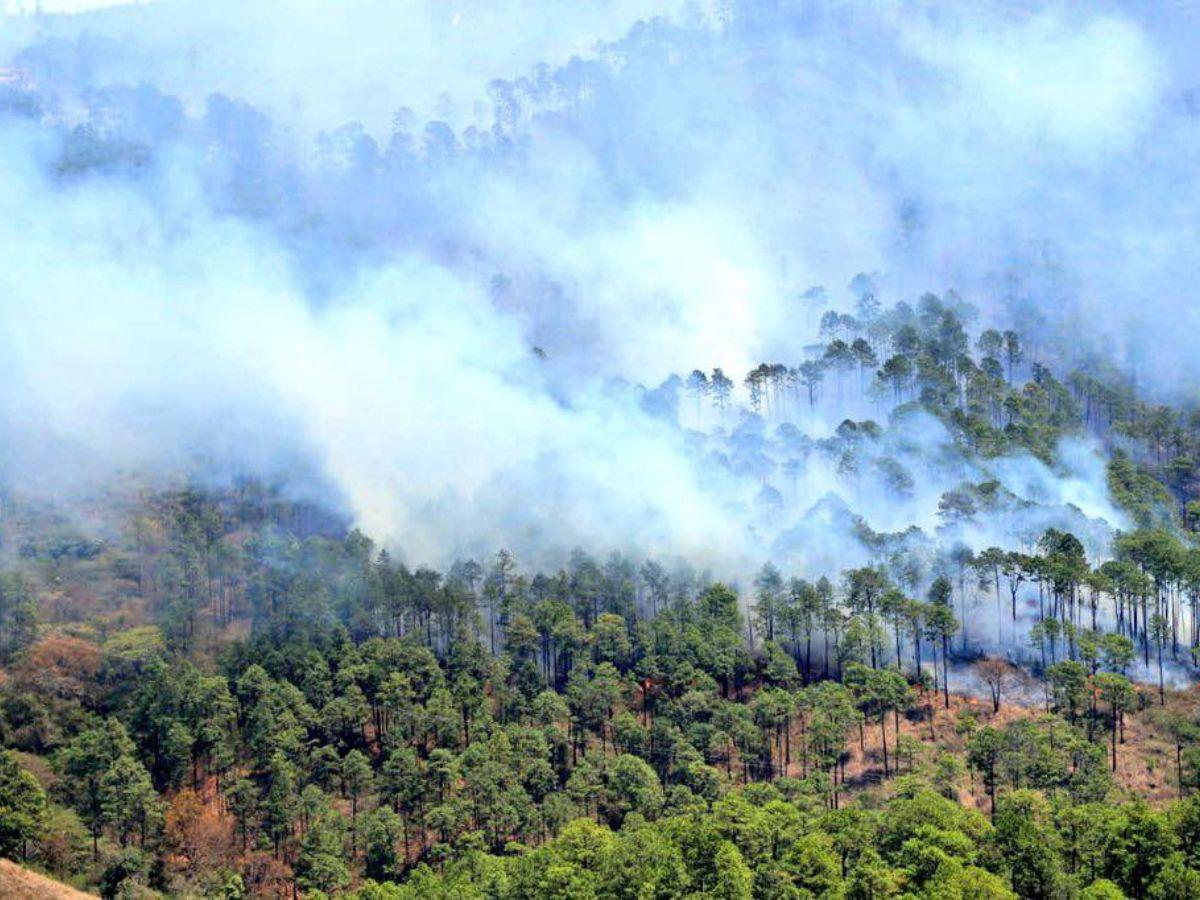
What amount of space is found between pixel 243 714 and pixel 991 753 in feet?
171

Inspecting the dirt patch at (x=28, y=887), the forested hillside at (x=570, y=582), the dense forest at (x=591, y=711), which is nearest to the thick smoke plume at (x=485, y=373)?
the forested hillside at (x=570, y=582)

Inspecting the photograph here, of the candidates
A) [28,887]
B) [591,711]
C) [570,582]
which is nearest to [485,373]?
[570,582]

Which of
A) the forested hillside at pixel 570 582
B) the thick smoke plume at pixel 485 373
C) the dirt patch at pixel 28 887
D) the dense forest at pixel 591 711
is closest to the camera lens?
the dirt patch at pixel 28 887

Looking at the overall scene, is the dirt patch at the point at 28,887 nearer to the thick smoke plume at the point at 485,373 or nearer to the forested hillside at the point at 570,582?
the forested hillside at the point at 570,582

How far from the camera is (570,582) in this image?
400ft

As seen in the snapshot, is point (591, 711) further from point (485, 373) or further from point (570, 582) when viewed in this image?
point (485, 373)

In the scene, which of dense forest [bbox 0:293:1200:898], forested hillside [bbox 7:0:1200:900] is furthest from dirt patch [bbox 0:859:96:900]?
dense forest [bbox 0:293:1200:898]

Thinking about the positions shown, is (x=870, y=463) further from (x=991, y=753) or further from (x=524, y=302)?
(x=524, y=302)

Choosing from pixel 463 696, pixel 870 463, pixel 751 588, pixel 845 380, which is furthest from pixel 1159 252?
pixel 463 696

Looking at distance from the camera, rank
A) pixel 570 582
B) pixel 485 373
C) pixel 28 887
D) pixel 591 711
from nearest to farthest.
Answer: pixel 28 887 → pixel 591 711 → pixel 570 582 → pixel 485 373

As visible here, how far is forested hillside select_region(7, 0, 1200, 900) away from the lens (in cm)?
8981

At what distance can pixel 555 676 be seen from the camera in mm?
115188

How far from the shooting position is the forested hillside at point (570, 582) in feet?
295

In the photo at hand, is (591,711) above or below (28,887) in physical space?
above
